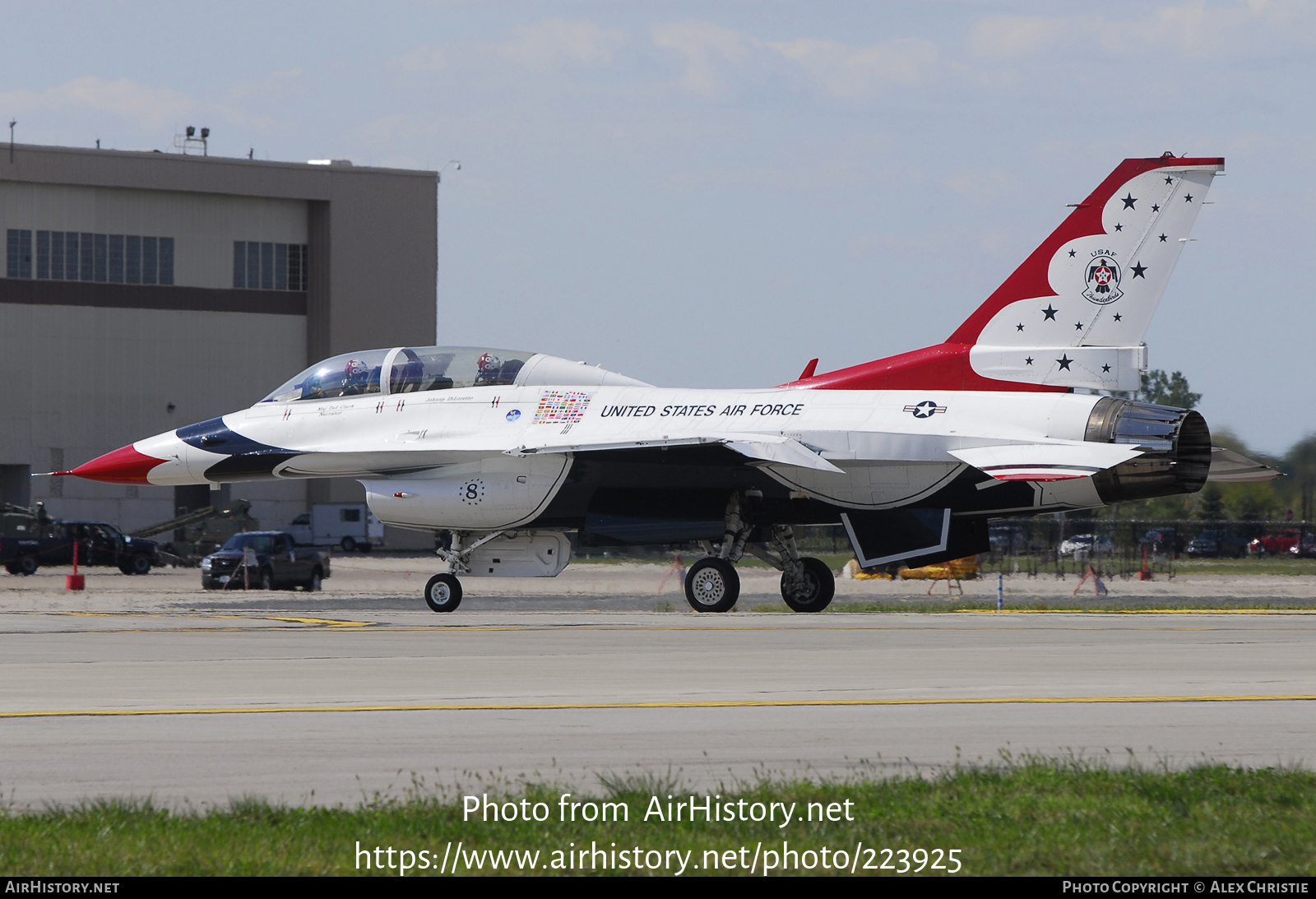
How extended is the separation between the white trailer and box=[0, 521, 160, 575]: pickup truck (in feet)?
56.6

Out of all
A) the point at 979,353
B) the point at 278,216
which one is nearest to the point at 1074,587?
the point at 979,353

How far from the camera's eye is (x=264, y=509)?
6694 centimetres

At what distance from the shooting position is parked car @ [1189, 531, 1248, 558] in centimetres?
4228

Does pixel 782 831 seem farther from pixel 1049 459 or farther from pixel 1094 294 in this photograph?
Result: pixel 1094 294

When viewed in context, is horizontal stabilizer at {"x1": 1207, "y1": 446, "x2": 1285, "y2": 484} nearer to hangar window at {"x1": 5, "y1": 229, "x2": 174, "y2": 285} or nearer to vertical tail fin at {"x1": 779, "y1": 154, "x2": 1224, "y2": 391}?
vertical tail fin at {"x1": 779, "y1": 154, "x2": 1224, "y2": 391}

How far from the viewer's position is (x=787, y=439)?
73.9ft

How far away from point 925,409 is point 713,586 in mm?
4394

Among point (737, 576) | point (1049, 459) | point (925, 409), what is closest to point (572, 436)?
point (737, 576)

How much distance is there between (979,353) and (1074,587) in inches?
743

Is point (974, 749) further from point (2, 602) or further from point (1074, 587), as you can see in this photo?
point (1074, 587)

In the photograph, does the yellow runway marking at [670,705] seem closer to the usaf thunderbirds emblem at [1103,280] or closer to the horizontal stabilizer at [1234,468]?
the usaf thunderbirds emblem at [1103,280]

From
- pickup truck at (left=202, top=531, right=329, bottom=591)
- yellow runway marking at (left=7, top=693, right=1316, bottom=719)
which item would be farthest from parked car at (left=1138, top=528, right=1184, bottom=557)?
yellow runway marking at (left=7, top=693, right=1316, bottom=719)

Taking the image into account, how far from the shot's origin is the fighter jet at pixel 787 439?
71.6 feet

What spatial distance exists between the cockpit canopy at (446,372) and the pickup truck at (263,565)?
10.8 meters
